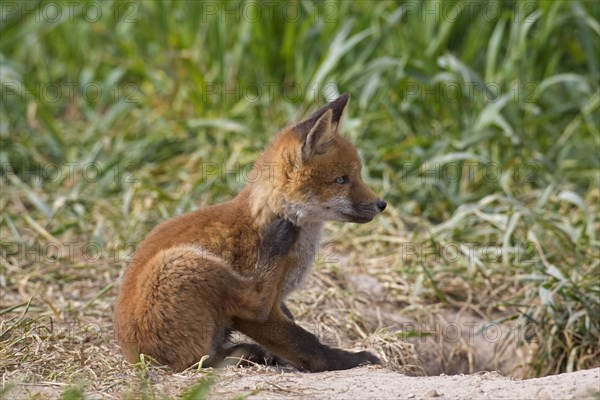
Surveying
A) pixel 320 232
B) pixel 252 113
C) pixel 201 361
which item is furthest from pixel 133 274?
pixel 252 113

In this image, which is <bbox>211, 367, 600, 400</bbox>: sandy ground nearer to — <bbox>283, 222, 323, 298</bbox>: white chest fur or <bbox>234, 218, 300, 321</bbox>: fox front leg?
<bbox>234, 218, 300, 321</bbox>: fox front leg

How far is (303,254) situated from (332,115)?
2.75 ft

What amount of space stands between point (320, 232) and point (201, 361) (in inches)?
42.8

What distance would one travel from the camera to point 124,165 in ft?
28.2

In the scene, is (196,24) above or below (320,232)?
above

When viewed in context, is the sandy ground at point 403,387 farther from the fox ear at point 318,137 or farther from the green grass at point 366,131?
the green grass at point 366,131

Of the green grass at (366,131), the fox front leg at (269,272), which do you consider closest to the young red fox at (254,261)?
the fox front leg at (269,272)

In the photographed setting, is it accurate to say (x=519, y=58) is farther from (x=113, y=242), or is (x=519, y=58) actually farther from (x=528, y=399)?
(x=528, y=399)

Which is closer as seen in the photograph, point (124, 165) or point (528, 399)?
point (528, 399)

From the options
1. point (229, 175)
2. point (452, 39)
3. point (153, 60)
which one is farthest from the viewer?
point (153, 60)

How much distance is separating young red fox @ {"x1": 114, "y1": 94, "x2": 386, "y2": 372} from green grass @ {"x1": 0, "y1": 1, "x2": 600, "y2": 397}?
169 centimetres

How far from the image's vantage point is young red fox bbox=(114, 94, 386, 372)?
486 centimetres

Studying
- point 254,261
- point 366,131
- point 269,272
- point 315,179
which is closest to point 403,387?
point 269,272

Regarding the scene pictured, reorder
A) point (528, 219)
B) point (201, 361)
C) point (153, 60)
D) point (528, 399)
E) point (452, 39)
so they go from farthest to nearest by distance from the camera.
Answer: point (153, 60)
point (452, 39)
point (528, 219)
point (201, 361)
point (528, 399)
